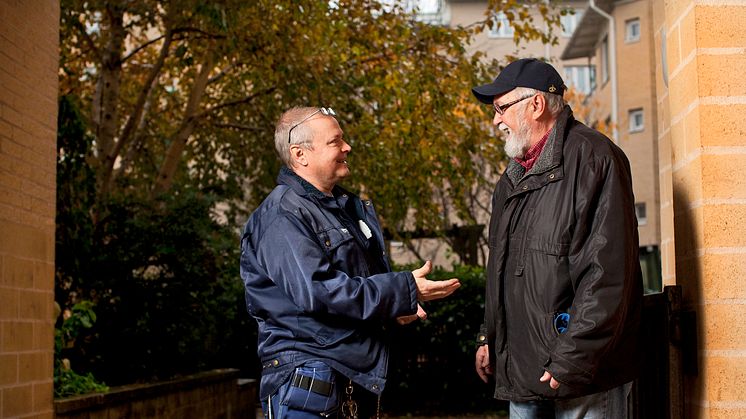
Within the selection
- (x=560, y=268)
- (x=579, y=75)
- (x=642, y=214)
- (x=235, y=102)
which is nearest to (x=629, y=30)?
(x=642, y=214)

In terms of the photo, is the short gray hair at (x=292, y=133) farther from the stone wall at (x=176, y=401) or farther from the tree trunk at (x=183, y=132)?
the tree trunk at (x=183, y=132)

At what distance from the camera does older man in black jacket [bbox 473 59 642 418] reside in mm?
3553

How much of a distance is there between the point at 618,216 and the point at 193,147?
12694mm

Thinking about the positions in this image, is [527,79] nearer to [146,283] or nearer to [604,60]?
[146,283]

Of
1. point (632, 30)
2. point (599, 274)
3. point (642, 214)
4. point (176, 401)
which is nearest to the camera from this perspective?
point (599, 274)

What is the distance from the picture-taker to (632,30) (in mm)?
32938

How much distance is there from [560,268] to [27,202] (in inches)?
170

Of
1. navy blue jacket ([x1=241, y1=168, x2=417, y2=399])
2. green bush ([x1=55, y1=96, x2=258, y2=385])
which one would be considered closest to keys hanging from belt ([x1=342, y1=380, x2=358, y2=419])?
navy blue jacket ([x1=241, y1=168, x2=417, y2=399])

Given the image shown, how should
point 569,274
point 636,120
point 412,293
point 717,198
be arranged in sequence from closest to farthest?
point 569,274
point 717,198
point 412,293
point 636,120

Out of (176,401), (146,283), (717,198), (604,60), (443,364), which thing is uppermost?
(604,60)

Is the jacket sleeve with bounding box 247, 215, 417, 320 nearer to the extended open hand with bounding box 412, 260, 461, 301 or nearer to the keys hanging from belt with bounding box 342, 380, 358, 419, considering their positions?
the extended open hand with bounding box 412, 260, 461, 301

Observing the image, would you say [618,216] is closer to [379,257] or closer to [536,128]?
[536,128]

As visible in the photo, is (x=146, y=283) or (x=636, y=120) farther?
(x=636, y=120)

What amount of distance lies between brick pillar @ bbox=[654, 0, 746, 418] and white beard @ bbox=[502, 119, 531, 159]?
2.01ft
